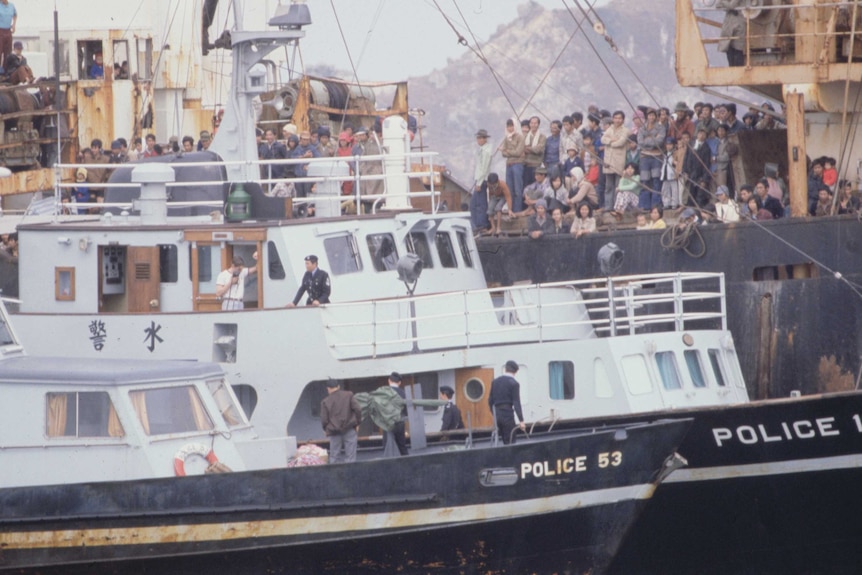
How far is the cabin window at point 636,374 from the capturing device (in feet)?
62.2

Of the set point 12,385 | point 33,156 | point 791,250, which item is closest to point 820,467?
point 791,250

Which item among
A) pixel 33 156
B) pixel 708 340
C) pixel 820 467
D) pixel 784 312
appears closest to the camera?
pixel 820 467

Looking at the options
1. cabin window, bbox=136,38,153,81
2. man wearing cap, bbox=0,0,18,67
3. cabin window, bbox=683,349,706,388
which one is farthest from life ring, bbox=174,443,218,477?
cabin window, bbox=136,38,153,81

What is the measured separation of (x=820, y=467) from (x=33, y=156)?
18.4m

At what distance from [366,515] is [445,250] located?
5.93 meters

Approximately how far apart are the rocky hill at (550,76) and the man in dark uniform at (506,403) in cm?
5025

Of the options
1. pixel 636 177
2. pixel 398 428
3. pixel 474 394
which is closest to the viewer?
pixel 398 428

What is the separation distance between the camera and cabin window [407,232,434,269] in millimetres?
20875

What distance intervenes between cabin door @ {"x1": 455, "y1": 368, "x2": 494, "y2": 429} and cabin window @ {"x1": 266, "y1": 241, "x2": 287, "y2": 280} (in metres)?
2.63

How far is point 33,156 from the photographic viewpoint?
3075 cm

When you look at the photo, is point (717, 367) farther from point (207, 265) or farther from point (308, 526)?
point (207, 265)

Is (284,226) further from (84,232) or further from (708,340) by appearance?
(708,340)

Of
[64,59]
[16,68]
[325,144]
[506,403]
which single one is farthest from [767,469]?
[64,59]

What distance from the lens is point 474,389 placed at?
19.2m
